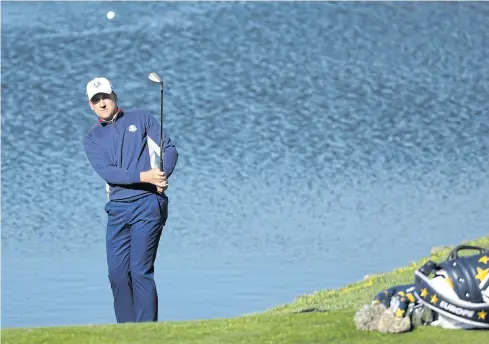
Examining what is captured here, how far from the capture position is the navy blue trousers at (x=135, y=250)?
10.9m

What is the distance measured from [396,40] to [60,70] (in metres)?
6.27

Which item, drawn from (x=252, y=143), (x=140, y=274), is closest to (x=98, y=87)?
(x=140, y=274)

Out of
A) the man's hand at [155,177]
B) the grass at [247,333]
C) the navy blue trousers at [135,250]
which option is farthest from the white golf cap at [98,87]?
the grass at [247,333]

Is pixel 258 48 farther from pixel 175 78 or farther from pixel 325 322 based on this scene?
pixel 325 322

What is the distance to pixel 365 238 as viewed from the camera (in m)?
18.3

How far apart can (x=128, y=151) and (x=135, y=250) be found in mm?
672

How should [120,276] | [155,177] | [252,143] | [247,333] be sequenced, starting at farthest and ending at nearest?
1. [252,143]
2. [120,276]
3. [155,177]
4. [247,333]

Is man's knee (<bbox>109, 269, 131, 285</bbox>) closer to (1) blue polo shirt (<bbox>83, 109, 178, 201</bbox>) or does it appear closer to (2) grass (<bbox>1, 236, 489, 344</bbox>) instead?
(1) blue polo shirt (<bbox>83, 109, 178, 201</bbox>)

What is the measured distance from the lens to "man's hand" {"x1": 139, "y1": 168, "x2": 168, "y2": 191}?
34.8 ft

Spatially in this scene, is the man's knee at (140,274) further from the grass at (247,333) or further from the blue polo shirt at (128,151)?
the grass at (247,333)

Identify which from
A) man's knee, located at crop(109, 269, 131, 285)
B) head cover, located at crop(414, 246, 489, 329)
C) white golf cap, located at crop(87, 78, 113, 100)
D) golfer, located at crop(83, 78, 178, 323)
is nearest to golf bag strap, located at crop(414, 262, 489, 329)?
head cover, located at crop(414, 246, 489, 329)

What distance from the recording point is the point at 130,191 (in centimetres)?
1086

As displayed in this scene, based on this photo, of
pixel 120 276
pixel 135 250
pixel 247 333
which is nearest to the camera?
pixel 247 333

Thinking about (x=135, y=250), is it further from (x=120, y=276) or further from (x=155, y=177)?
(x=155, y=177)
